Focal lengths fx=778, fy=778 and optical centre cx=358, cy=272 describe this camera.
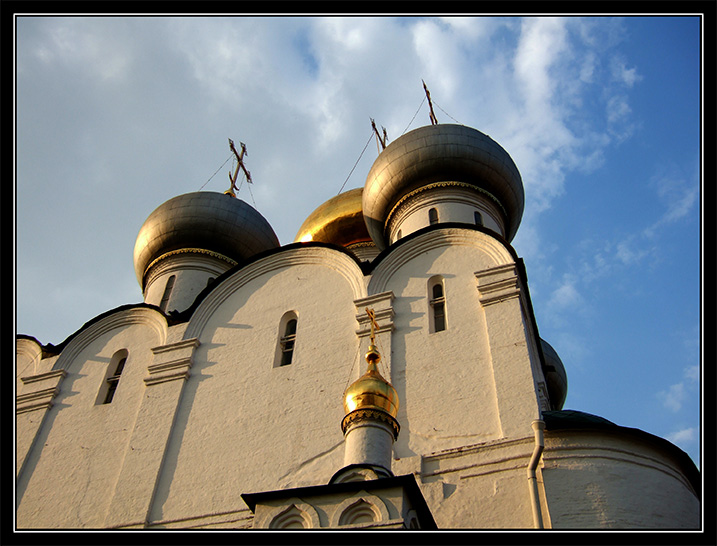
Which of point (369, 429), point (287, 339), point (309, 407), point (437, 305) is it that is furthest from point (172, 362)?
point (369, 429)

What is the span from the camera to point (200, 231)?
44.9ft

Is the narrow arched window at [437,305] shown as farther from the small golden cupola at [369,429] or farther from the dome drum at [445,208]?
the dome drum at [445,208]

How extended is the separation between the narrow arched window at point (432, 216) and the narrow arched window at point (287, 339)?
9.03ft

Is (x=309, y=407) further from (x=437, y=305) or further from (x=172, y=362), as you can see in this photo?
(x=172, y=362)

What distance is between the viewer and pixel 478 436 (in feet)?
24.4

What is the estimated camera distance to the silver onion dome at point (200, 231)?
13688 mm

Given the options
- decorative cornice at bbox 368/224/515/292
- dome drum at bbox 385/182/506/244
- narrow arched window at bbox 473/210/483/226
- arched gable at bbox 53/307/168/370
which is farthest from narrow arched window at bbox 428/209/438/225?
arched gable at bbox 53/307/168/370

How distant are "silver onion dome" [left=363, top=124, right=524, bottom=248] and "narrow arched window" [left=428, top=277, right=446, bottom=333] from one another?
9.86 feet

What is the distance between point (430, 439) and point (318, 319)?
262 cm

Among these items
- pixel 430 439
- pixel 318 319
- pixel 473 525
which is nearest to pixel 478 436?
pixel 430 439

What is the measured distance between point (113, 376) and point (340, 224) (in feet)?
20.3

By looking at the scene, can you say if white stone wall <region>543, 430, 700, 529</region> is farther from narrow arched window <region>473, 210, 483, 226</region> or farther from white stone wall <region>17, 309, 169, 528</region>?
narrow arched window <region>473, 210, 483, 226</region>

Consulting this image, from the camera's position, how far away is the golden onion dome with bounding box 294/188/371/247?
1540 centimetres

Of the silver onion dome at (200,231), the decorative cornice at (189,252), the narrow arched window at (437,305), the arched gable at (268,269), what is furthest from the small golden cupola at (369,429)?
the silver onion dome at (200,231)
